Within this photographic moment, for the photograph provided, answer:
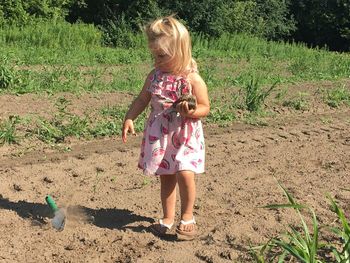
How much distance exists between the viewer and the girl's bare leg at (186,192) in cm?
364

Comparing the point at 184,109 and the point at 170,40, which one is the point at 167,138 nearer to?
the point at 184,109

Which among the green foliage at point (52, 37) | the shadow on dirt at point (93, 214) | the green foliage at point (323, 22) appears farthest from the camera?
the green foliage at point (323, 22)

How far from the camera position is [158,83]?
3.60 meters

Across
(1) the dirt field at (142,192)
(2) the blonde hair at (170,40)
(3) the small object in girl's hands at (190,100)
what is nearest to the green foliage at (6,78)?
(1) the dirt field at (142,192)

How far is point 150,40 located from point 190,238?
1.23 m

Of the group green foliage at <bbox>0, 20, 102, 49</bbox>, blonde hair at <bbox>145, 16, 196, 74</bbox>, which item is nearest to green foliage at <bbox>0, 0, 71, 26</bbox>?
green foliage at <bbox>0, 20, 102, 49</bbox>

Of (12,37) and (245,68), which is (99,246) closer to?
(245,68)

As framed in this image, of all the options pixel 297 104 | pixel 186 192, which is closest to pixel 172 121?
pixel 186 192

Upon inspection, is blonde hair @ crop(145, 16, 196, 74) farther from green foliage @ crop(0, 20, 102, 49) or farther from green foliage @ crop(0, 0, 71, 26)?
green foliage @ crop(0, 0, 71, 26)

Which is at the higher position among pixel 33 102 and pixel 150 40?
pixel 150 40

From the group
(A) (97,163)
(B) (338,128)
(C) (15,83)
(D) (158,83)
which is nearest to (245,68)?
(B) (338,128)

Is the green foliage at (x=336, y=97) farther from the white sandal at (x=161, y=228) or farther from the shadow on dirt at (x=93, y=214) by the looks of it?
the white sandal at (x=161, y=228)

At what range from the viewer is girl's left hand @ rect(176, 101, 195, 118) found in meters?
3.39

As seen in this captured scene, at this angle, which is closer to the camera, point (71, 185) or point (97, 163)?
point (71, 185)
